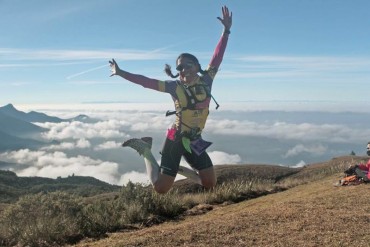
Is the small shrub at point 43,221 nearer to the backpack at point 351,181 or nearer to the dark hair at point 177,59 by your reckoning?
the dark hair at point 177,59

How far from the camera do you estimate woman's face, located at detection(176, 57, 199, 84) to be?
6.63 meters

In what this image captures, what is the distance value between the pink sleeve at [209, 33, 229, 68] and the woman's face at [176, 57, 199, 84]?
753 millimetres

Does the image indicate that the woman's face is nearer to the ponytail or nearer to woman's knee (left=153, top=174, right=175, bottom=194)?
the ponytail

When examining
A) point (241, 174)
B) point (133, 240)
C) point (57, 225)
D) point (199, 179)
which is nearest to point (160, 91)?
point (199, 179)

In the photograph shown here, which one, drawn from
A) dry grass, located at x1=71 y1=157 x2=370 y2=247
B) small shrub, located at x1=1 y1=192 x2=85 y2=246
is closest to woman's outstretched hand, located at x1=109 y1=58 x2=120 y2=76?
dry grass, located at x1=71 y1=157 x2=370 y2=247

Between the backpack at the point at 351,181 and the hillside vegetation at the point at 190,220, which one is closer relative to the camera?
the hillside vegetation at the point at 190,220

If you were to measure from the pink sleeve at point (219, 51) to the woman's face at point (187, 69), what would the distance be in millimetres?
753

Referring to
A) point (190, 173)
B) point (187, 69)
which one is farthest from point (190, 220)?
point (187, 69)

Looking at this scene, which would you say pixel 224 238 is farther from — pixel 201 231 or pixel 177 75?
pixel 177 75

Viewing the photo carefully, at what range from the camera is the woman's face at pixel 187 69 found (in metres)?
6.63

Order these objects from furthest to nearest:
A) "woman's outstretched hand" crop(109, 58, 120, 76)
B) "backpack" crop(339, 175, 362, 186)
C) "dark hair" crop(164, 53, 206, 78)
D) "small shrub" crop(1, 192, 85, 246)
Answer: "backpack" crop(339, 175, 362, 186), "small shrub" crop(1, 192, 85, 246), "dark hair" crop(164, 53, 206, 78), "woman's outstretched hand" crop(109, 58, 120, 76)

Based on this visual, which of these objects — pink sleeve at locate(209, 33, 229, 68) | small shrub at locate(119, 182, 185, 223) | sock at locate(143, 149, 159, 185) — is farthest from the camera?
small shrub at locate(119, 182, 185, 223)

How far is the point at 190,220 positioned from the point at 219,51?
18.4 feet

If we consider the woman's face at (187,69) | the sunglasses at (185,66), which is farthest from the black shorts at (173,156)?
the sunglasses at (185,66)
